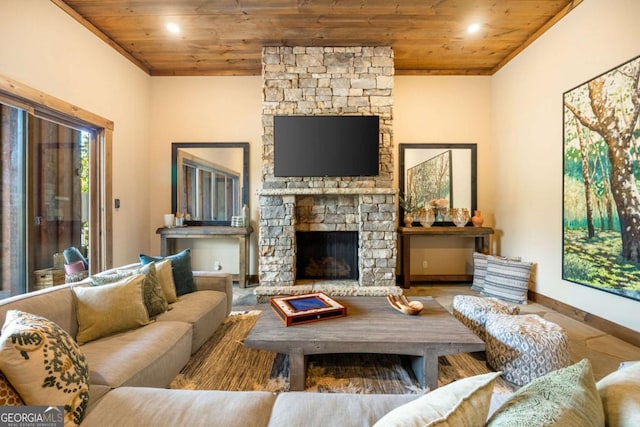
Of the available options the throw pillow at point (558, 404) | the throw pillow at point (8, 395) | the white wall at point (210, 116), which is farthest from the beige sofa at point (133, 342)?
the white wall at point (210, 116)

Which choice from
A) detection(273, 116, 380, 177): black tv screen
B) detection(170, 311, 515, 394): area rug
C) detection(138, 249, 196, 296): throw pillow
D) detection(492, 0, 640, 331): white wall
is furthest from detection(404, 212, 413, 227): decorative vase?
detection(138, 249, 196, 296): throw pillow

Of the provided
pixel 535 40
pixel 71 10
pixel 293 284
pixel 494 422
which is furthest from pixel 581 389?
pixel 71 10

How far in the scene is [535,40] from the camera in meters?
3.59

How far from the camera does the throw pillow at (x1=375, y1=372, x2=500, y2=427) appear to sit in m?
0.71

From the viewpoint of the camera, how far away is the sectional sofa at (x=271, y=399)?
72 cm

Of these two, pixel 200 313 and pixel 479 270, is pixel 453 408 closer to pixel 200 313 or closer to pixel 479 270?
pixel 200 313

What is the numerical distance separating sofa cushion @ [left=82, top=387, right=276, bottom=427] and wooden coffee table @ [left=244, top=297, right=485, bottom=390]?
55cm

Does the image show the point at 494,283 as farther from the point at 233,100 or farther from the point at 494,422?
the point at 233,100

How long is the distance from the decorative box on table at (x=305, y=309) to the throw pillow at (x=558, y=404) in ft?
4.50

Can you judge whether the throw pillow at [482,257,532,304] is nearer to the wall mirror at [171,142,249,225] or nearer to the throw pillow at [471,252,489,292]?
the throw pillow at [471,252,489,292]

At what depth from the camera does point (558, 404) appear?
692 millimetres

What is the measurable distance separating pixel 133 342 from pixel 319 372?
123cm

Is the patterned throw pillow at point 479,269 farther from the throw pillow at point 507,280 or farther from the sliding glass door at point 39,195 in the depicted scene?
the sliding glass door at point 39,195

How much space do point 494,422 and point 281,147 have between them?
11.5 ft
